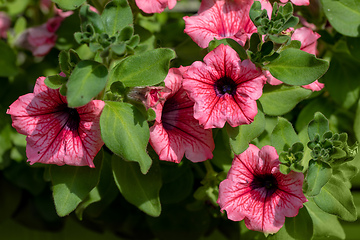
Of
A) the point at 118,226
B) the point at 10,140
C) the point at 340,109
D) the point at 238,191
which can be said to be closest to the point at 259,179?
the point at 238,191

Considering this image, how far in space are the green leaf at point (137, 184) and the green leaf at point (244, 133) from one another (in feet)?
0.75

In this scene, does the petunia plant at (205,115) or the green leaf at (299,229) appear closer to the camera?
the petunia plant at (205,115)

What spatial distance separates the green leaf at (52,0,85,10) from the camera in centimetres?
93

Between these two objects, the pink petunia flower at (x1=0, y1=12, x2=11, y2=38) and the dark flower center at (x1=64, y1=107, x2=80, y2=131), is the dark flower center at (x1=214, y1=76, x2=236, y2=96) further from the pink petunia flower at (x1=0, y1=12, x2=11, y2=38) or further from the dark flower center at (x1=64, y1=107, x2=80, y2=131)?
the pink petunia flower at (x1=0, y1=12, x2=11, y2=38)

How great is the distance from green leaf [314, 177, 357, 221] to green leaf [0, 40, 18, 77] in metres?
0.93

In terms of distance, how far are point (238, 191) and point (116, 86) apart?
0.34 m

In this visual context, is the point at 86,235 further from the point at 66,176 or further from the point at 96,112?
the point at 96,112

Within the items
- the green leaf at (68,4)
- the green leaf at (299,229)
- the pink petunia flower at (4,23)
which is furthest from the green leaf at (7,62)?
the green leaf at (299,229)

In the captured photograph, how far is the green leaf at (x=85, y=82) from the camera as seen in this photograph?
29.7 inches

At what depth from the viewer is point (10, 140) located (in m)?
1.27

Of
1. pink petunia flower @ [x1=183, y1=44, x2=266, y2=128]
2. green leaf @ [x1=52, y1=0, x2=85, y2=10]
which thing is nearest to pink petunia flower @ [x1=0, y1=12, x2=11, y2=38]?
green leaf @ [x1=52, y1=0, x2=85, y2=10]

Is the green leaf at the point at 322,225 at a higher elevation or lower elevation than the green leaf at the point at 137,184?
lower

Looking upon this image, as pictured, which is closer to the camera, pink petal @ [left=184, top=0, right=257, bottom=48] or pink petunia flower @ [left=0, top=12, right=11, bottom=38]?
pink petal @ [left=184, top=0, right=257, bottom=48]

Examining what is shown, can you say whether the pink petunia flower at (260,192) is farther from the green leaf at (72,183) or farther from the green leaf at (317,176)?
the green leaf at (72,183)
